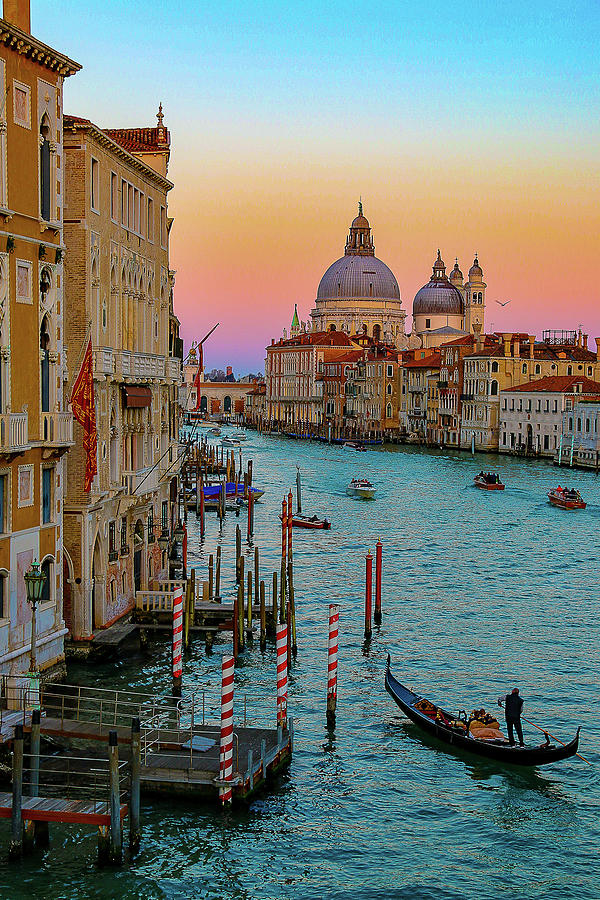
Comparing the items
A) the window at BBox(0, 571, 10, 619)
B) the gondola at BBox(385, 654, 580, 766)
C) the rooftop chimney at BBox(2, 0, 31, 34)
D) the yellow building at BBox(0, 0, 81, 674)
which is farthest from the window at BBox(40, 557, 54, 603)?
the rooftop chimney at BBox(2, 0, 31, 34)

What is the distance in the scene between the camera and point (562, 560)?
96.6ft

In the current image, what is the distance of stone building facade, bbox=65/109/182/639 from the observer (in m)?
16.2

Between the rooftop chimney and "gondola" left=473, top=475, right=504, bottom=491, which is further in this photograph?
"gondola" left=473, top=475, right=504, bottom=491

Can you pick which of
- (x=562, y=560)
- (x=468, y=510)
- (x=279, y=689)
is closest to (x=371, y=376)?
(x=468, y=510)

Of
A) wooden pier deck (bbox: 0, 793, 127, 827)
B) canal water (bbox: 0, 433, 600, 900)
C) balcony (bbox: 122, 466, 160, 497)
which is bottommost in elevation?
canal water (bbox: 0, 433, 600, 900)

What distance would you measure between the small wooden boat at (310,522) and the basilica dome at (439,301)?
80.9 metres

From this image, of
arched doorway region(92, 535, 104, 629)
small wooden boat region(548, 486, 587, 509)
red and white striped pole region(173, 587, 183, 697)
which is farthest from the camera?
small wooden boat region(548, 486, 587, 509)

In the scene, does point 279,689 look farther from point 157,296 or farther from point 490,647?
point 157,296

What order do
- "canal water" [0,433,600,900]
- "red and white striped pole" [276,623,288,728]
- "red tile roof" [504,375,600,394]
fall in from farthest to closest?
"red tile roof" [504,375,600,394] → "red and white striped pole" [276,623,288,728] → "canal water" [0,433,600,900]

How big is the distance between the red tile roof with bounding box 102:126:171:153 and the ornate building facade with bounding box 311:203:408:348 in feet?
314

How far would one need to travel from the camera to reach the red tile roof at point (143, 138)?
21734mm

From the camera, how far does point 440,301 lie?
4552 inches

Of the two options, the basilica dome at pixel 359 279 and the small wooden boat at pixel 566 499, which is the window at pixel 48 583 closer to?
the small wooden boat at pixel 566 499

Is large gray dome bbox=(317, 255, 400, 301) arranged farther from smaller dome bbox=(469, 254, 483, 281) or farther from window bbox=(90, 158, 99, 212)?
window bbox=(90, 158, 99, 212)
